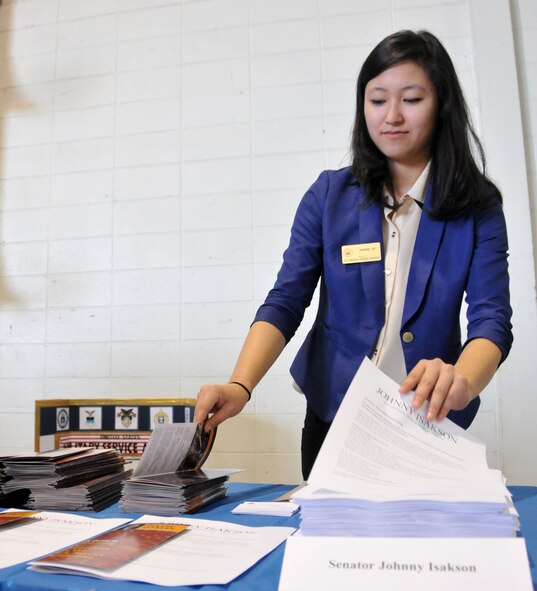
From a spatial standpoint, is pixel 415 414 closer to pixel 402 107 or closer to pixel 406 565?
pixel 406 565

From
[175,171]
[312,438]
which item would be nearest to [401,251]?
[312,438]

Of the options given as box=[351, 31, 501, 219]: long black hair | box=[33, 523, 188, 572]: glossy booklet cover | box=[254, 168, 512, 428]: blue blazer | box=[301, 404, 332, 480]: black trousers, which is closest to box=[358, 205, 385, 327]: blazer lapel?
box=[254, 168, 512, 428]: blue blazer

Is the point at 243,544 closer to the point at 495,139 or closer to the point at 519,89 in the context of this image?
the point at 495,139

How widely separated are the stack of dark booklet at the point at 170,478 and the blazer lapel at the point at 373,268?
1.48ft

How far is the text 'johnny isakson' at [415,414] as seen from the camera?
2.51ft

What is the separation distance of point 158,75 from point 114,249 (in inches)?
35.9

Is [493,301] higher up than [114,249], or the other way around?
[114,249]

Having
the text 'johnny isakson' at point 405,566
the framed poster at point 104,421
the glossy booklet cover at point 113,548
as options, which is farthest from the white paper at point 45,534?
the framed poster at point 104,421

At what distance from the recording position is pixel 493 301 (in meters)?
1.18

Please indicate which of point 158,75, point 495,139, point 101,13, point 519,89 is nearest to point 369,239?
point 495,139

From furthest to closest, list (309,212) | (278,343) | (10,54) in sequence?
(10,54), (309,212), (278,343)

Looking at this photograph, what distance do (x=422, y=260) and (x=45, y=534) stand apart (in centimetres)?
91

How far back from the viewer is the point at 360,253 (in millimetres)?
1309

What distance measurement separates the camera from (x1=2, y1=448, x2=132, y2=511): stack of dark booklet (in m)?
1.18
